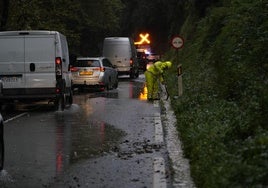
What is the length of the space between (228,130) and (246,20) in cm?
806

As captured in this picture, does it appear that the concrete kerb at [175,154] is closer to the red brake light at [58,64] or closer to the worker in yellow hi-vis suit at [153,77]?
the red brake light at [58,64]

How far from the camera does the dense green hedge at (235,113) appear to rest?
6.53 metres

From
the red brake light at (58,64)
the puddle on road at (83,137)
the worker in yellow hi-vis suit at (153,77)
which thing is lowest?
the puddle on road at (83,137)

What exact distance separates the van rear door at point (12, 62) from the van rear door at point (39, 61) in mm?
168

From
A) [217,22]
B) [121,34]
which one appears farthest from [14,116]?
[121,34]

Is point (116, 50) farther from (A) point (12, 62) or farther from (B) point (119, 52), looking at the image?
(A) point (12, 62)

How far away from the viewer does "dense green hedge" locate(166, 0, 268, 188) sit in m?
6.53

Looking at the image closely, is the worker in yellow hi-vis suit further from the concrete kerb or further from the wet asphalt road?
the concrete kerb

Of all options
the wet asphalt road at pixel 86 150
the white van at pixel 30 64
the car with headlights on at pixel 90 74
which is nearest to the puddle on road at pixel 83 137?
the wet asphalt road at pixel 86 150

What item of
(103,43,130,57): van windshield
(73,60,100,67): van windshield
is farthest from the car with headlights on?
(103,43,130,57): van windshield

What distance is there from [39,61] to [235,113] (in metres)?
8.03

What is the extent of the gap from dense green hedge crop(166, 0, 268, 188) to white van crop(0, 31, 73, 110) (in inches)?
153

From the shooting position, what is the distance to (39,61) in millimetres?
16750

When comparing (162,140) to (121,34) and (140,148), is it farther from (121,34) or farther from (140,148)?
(121,34)
